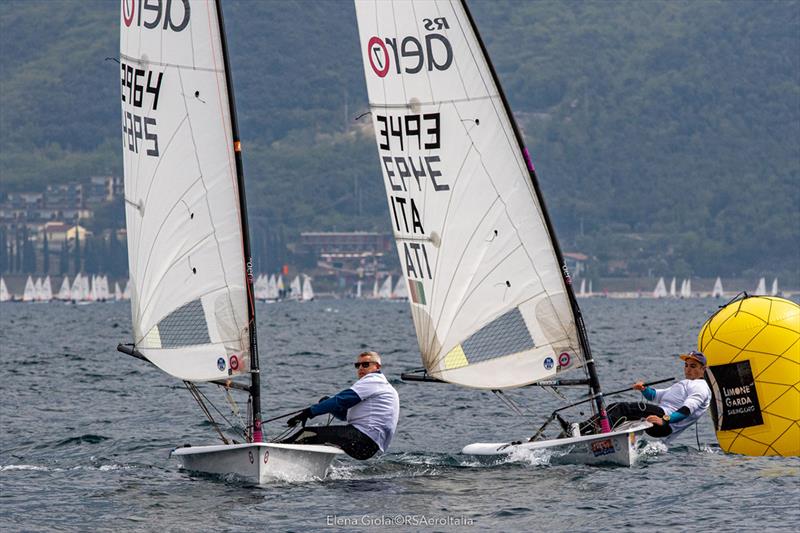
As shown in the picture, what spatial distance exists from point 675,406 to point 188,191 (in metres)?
7.13

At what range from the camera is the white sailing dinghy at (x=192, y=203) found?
785 inches

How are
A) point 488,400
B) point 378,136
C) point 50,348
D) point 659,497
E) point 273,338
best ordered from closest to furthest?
point 659,497 < point 378,136 < point 488,400 < point 50,348 < point 273,338

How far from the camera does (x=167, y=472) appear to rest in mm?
21156

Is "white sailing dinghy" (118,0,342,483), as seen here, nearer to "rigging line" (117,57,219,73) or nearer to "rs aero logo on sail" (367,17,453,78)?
"rigging line" (117,57,219,73)

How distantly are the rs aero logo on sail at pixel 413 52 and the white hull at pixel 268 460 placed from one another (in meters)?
5.35

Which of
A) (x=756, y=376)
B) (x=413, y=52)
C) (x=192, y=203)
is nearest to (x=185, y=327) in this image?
(x=192, y=203)

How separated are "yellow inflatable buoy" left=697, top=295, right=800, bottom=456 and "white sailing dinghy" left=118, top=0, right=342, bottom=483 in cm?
585

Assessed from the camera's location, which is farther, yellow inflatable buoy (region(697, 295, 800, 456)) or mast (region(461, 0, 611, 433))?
yellow inflatable buoy (region(697, 295, 800, 456))

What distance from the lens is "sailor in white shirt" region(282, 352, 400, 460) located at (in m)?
19.2

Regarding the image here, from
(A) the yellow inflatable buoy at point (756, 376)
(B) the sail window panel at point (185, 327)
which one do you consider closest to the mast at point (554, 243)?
(A) the yellow inflatable buoy at point (756, 376)

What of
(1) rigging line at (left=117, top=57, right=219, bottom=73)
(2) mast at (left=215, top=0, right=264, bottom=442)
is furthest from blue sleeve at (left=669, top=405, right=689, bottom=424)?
(1) rigging line at (left=117, top=57, right=219, bottom=73)

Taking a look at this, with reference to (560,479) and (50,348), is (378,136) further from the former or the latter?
(50,348)

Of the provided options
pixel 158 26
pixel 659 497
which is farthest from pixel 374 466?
pixel 158 26

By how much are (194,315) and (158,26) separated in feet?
12.3
